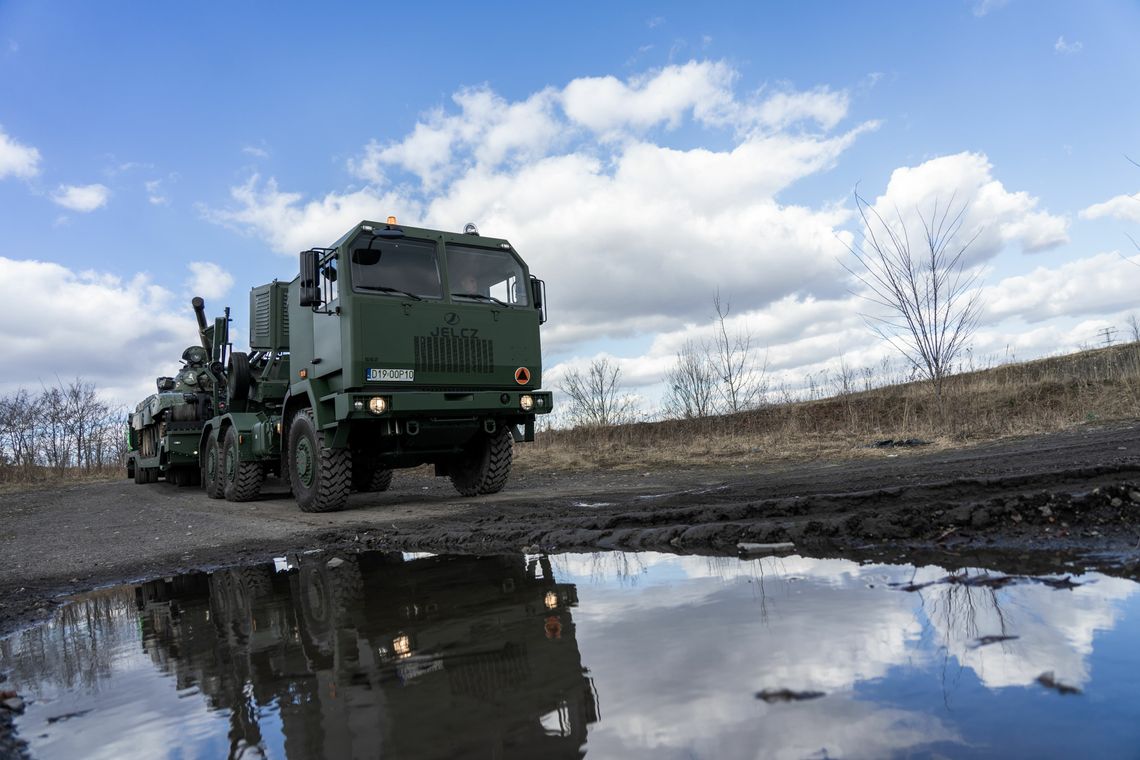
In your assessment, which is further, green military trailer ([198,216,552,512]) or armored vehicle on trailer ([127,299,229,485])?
armored vehicle on trailer ([127,299,229,485])

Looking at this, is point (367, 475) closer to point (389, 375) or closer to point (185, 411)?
point (389, 375)

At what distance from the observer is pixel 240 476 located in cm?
1092

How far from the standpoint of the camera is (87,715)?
2.11 metres

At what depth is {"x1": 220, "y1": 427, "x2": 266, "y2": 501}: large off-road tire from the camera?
10.9 meters

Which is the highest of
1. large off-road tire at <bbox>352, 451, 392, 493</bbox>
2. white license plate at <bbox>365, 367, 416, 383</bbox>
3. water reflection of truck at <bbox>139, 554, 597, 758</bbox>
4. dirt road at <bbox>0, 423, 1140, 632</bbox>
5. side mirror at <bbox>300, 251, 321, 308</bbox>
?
side mirror at <bbox>300, 251, 321, 308</bbox>

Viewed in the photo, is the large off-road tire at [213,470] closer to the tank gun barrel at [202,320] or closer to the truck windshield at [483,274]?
the tank gun barrel at [202,320]

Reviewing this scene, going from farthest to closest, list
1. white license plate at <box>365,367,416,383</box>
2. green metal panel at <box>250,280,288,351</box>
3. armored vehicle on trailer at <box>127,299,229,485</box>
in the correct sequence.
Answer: armored vehicle on trailer at <box>127,299,229,485</box>, green metal panel at <box>250,280,288,351</box>, white license plate at <box>365,367,416,383</box>

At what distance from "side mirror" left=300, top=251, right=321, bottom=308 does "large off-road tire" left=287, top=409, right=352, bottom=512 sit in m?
1.43

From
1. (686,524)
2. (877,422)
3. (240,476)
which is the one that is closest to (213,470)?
(240,476)

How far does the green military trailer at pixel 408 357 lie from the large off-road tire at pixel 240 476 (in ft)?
7.23

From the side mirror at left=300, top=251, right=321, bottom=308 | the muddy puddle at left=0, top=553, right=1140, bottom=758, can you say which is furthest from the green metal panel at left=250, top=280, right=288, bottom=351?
the muddy puddle at left=0, top=553, right=1140, bottom=758

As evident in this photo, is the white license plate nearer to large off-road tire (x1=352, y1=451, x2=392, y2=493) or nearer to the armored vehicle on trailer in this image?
large off-road tire (x1=352, y1=451, x2=392, y2=493)

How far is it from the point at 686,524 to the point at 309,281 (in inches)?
218

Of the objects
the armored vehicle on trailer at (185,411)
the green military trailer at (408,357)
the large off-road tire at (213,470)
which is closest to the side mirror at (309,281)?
the green military trailer at (408,357)
